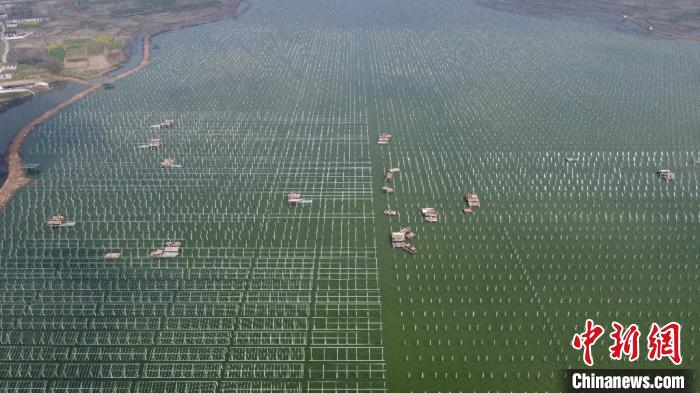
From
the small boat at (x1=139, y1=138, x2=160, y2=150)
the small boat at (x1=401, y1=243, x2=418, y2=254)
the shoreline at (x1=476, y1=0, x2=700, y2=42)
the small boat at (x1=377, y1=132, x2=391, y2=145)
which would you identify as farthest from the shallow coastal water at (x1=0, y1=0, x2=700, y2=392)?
the shoreline at (x1=476, y1=0, x2=700, y2=42)

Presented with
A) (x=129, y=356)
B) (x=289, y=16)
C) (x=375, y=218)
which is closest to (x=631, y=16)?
(x=289, y=16)

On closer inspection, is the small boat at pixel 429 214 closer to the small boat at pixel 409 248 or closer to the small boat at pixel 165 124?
the small boat at pixel 409 248

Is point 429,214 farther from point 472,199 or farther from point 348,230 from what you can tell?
point 348,230

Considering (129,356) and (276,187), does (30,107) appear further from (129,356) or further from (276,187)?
(129,356)

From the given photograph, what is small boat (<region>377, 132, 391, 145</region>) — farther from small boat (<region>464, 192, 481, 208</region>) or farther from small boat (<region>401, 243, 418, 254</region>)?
small boat (<region>401, 243, 418, 254</region>)

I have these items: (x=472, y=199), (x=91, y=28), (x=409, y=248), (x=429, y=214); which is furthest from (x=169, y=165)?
(x=91, y=28)

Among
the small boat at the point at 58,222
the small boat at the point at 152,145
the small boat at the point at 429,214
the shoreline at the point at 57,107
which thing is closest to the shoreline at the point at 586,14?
the shoreline at the point at 57,107
